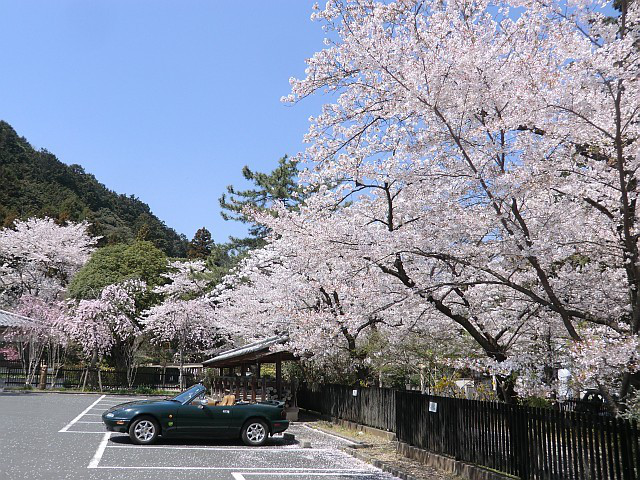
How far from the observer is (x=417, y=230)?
31.4ft

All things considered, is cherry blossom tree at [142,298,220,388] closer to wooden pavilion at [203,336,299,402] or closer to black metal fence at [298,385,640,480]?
wooden pavilion at [203,336,299,402]

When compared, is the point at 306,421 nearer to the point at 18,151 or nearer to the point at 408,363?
the point at 408,363

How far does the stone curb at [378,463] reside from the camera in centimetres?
979

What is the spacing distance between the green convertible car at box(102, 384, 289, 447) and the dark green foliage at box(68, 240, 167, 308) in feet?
77.7

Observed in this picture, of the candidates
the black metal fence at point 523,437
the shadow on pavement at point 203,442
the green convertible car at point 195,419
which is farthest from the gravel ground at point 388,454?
the green convertible car at point 195,419

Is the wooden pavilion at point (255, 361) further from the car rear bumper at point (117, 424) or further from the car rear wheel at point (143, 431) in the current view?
the car rear bumper at point (117, 424)

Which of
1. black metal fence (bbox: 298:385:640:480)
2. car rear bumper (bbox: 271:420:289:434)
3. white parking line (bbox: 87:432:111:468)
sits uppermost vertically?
black metal fence (bbox: 298:385:640:480)

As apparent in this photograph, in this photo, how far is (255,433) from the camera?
44.0 ft

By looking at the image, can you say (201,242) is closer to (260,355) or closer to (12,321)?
(12,321)

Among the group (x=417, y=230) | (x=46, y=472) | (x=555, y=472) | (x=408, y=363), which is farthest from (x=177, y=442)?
(x=555, y=472)

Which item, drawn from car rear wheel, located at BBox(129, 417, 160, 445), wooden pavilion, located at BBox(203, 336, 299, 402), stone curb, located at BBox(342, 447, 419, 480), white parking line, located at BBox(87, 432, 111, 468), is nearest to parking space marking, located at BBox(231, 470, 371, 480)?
stone curb, located at BBox(342, 447, 419, 480)

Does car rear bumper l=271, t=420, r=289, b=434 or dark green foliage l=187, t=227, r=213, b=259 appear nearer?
car rear bumper l=271, t=420, r=289, b=434

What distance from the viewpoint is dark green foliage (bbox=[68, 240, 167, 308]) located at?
35344 mm

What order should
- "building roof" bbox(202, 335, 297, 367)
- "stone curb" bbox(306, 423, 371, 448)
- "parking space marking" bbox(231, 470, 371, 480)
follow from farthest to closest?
1. "building roof" bbox(202, 335, 297, 367)
2. "stone curb" bbox(306, 423, 371, 448)
3. "parking space marking" bbox(231, 470, 371, 480)
